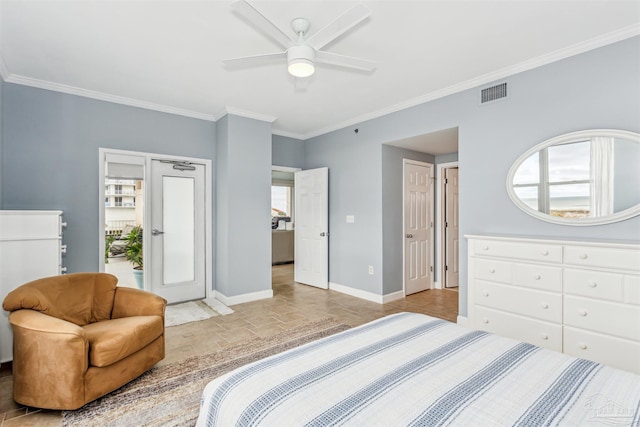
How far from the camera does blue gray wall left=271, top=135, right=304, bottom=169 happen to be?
550 cm

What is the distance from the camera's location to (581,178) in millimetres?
2723

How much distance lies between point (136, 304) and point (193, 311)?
154 centimetres

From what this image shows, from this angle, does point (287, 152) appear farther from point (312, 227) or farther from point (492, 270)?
point (492, 270)

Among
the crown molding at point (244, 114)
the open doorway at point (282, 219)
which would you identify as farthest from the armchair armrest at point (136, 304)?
the open doorway at point (282, 219)

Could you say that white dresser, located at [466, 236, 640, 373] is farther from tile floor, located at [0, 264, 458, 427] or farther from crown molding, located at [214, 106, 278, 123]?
crown molding, located at [214, 106, 278, 123]

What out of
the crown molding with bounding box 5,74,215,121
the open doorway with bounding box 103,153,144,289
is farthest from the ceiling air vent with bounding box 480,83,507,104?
the open doorway with bounding box 103,153,144,289

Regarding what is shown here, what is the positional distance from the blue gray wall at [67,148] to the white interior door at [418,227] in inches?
152

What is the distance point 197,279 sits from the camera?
4.60 m

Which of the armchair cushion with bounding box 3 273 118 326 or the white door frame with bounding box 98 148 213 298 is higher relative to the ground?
the white door frame with bounding box 98 148 213 298

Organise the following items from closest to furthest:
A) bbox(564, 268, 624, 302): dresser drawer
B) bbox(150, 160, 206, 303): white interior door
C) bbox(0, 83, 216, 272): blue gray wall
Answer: bbox(564, 268, 624, 302): dresser drawer, bbox(0, 83, 216, 272): blue gray wall, bbox(150, 160, 206, 303): white interior door

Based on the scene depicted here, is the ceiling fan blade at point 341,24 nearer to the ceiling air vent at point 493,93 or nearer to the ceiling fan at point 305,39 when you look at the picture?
the ceiling fan at point 305,39

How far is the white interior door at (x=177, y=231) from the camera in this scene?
14.1 feet

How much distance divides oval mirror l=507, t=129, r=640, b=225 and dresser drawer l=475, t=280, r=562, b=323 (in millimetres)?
714

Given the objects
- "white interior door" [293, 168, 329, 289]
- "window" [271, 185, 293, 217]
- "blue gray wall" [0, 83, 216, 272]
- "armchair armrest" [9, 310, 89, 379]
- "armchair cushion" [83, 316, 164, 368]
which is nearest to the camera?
"armchair armrest" [9, 310, 89, 379]
